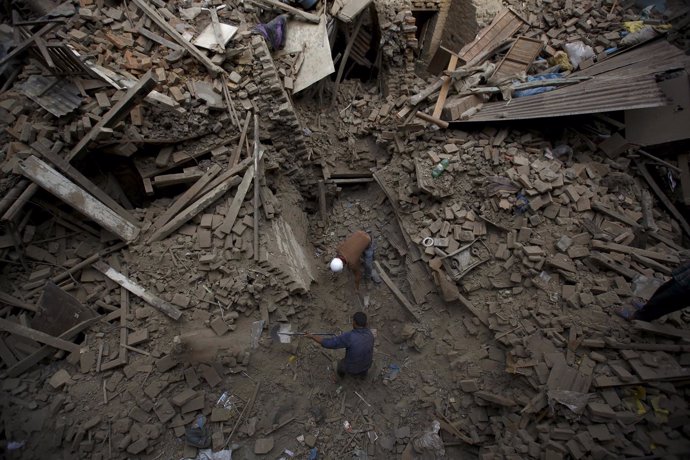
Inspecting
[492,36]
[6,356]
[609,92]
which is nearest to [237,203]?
[6,356]

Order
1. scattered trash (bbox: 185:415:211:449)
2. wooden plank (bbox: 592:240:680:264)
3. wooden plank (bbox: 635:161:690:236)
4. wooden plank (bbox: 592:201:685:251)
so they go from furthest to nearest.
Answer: wooden plank (bbox: 635:161:690:236) → wooden plank (bbox: 592:201:685:251) → wooden plank (bbox: 592:240:680:264) → scattered trash (bbox: 185:415:211:449)

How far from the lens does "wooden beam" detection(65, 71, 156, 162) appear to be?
5516 mm

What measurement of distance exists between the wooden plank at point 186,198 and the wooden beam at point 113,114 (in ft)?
4.73

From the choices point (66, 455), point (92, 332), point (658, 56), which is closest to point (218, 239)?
point (92, 332)

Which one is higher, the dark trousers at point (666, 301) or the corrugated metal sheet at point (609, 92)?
the corrugated metal sheet at point (609, 92)

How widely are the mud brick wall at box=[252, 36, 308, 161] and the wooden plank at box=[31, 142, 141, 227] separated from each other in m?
2.74

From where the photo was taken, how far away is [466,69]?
24.2 ft

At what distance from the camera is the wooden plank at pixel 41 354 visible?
5.12 m

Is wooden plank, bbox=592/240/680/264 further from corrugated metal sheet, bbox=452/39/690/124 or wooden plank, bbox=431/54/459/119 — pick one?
wooden plank, bbox=431/54/459/119

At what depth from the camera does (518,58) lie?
24.2 feet

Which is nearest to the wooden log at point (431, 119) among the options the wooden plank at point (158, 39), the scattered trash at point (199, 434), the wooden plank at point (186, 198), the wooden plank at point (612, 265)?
the wooden plank at point (612, 265)

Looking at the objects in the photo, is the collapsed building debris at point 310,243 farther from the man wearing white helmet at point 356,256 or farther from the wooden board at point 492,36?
the man wearing white helmet at point 356,256

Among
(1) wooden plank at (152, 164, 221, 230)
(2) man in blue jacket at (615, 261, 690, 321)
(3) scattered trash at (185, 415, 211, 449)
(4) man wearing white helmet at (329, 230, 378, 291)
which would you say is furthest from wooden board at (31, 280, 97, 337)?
(2) man in blue jacket at (615, 261, 690, 321)

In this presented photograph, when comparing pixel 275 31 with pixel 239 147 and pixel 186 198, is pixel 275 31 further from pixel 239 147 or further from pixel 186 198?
pixel 186 198
